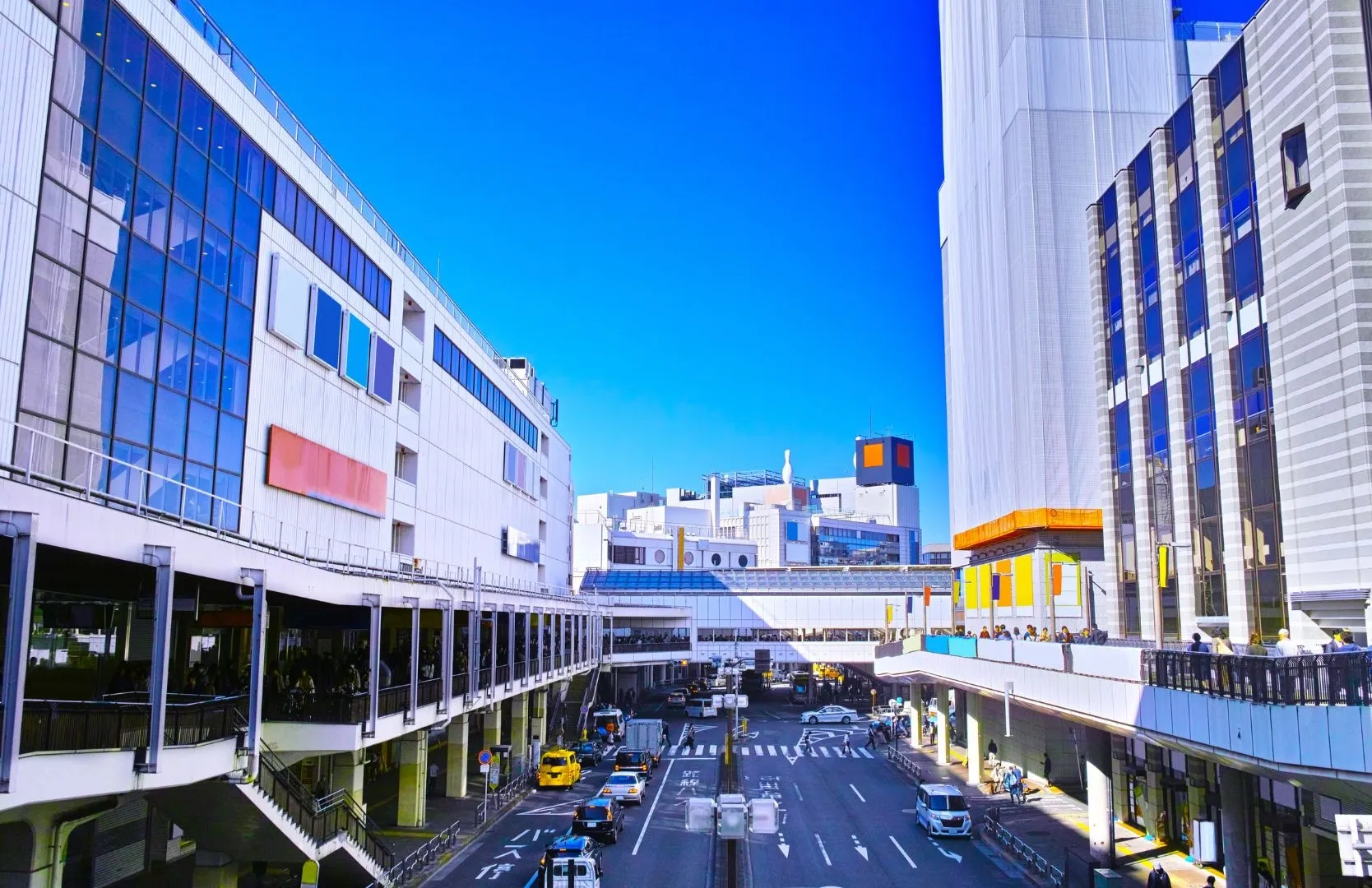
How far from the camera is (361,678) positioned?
96.1 ft

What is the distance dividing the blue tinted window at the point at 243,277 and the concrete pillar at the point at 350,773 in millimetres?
13583

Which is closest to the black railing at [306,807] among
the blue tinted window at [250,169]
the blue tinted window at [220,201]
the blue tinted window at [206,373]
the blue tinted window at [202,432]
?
the blue tinted window at [202,432]

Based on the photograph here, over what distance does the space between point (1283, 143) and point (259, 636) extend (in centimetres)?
2733

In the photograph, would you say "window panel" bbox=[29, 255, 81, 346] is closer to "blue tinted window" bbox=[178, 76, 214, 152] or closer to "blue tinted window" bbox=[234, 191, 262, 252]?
"blue tinted window" bbox=[178, 76, 214, 152]

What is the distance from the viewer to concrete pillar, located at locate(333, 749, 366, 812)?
29109 mm

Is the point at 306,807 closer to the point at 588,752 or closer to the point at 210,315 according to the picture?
the point at 210,315

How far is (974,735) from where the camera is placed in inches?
1914

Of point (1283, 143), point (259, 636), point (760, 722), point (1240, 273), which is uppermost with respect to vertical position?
point (1283, 143)

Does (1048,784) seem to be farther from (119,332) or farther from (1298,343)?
(119,332)

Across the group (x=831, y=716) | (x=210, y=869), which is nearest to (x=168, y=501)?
(x=210, y=869)

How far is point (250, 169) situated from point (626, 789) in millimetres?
26910

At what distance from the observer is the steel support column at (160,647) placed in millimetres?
15812

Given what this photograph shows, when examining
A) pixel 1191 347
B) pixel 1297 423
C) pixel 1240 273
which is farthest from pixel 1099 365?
pixel 1297 423

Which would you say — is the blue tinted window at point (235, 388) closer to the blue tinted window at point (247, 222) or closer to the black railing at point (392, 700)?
the blue tinted window at point (247, 222)
